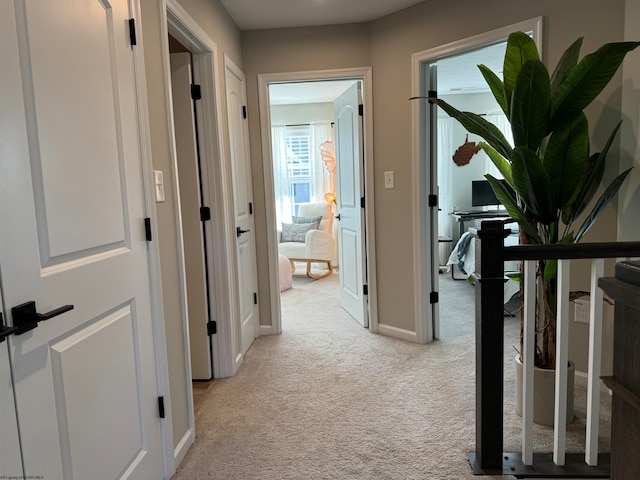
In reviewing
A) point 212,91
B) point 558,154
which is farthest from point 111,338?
point 558,154

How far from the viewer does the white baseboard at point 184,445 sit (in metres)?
1.81

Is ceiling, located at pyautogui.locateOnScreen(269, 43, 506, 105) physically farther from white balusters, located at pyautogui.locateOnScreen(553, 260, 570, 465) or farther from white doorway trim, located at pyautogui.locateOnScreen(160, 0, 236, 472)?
white balusters, located at pyautogui.locateOnScreen(553, 260, 570, 465)

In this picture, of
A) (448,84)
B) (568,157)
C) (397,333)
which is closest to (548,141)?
(568,157)

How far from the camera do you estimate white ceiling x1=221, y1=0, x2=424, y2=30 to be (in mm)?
2770

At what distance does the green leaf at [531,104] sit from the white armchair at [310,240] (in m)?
3.86

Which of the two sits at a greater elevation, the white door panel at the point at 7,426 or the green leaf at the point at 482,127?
the green leaf at the point at 482,127

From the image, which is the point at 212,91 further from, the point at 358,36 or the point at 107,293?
the point at 107,293

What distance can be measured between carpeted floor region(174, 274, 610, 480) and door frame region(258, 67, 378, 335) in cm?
24

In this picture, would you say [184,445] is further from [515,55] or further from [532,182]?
[515,55]

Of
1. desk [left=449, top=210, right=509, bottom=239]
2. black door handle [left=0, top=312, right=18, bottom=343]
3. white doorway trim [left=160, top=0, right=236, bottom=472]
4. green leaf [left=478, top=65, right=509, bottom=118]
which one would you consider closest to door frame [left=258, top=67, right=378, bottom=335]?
white doorway trim [left=160, top=0, right=236, bottom=472]

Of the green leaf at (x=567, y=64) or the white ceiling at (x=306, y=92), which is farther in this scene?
the white ceiling at (x=306, y=92)

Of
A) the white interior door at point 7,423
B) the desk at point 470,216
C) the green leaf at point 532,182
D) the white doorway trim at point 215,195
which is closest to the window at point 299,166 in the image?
the desk at point 470,216

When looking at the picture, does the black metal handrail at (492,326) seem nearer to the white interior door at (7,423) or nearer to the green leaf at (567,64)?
the green leaf at (567,64)

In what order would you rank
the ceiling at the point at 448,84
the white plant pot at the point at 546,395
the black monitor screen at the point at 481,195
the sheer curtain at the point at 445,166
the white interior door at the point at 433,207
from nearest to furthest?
the white plant pot at the point at 546,395, the white interior door at the point at 433,207, the ceiling at the point at 448,84, the black monitor screen at the point at 481,195, the sheer curtain at the point at 445,166
